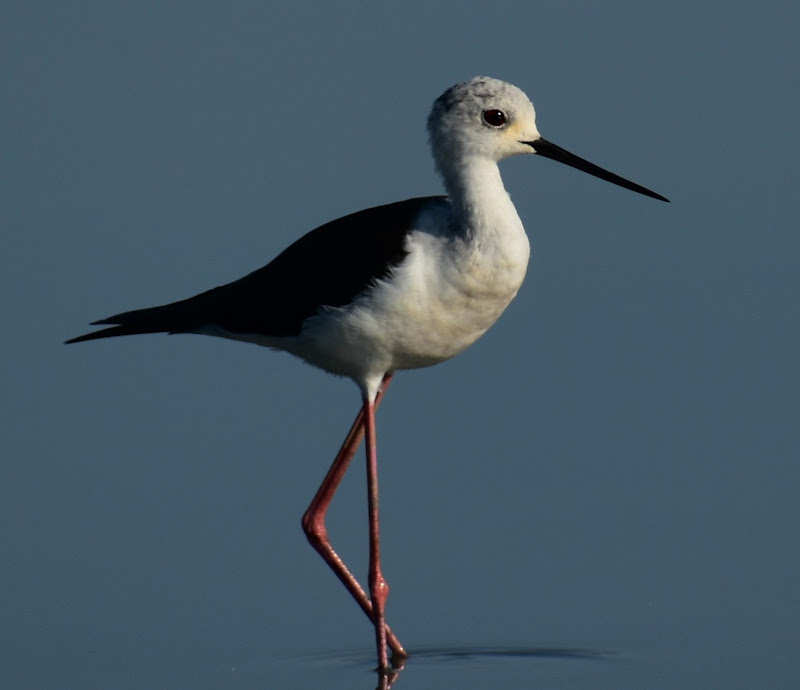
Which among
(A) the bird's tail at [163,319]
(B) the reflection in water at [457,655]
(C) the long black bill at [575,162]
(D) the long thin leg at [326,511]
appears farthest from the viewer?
(D) the long thin leg at [326,511]

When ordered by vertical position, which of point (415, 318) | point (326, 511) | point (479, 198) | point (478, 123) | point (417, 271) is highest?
point (478, 123)

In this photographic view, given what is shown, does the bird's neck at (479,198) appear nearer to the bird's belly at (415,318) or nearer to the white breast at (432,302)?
the white breast at (432,302)

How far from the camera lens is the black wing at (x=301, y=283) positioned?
25.1 feet

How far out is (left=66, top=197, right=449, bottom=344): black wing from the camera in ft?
25.1

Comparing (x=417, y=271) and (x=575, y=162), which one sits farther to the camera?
(x=575, y=162)

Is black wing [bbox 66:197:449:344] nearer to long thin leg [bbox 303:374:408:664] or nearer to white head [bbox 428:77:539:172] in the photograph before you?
white head [bbox 428:77:539:172]

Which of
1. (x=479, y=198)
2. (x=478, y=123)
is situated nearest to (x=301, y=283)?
(x=479, y=198)

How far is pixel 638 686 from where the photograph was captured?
7.61 m

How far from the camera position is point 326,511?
28.9 ft

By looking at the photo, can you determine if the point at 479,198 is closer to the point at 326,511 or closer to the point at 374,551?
the point at 374,551

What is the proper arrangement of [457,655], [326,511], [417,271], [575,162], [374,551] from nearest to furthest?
[417,271]
[575,162]
[457,655]
[374,551]
[326,511]

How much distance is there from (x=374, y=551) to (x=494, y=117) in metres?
1.81

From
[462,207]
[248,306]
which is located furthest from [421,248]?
[248,306]

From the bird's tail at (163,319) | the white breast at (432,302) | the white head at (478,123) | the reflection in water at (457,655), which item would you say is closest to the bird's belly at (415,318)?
the white breast at (432,302)
